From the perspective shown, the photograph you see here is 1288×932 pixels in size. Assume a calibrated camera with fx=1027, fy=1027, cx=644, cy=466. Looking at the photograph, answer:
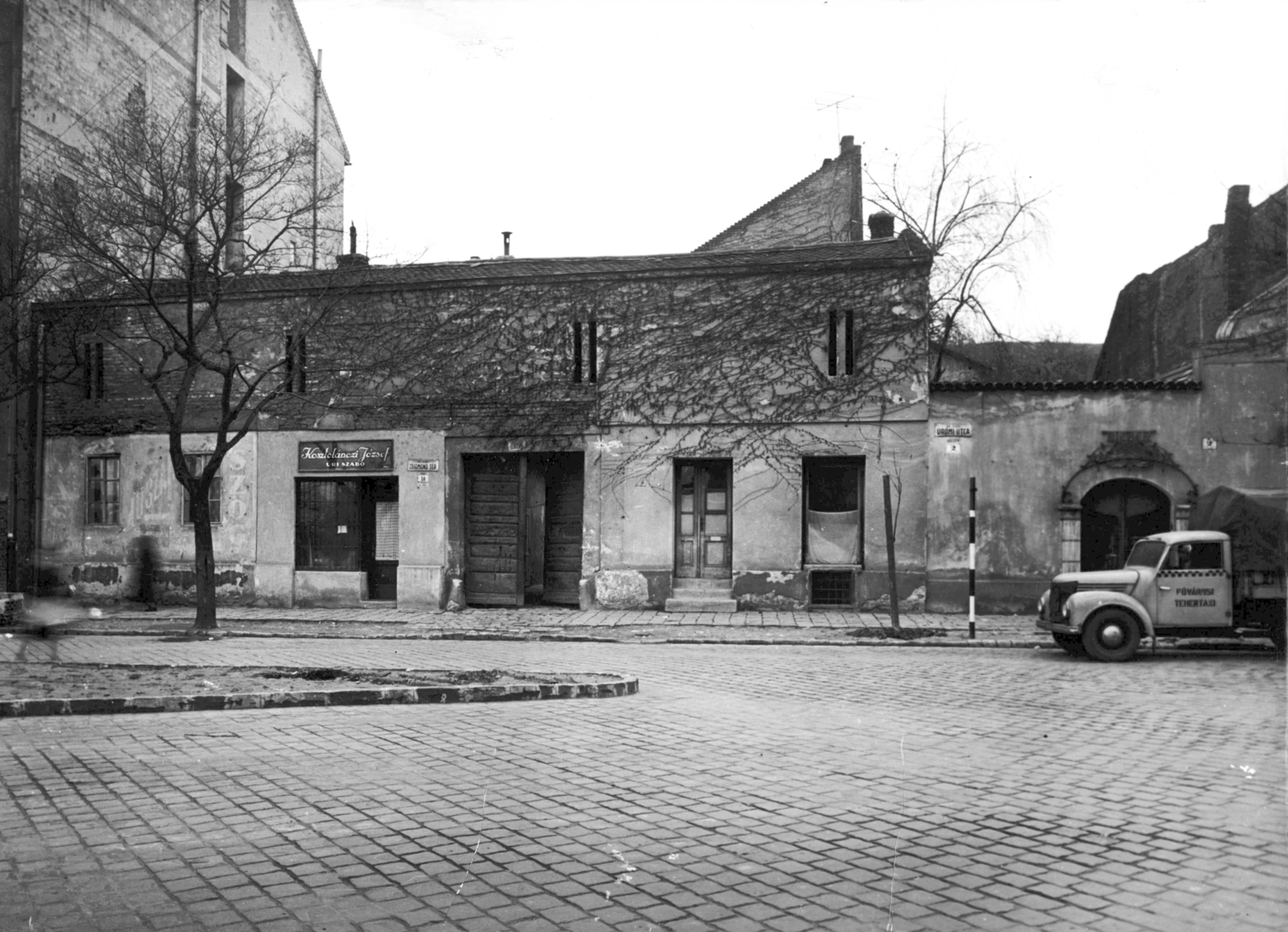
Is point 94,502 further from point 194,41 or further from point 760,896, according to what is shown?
point 760,896

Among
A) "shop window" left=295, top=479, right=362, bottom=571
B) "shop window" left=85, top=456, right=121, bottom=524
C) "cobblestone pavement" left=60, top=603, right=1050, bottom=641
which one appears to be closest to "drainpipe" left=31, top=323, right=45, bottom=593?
"shop window" left=85, top=456, right=121, bottom=524

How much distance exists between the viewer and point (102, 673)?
36.4ft

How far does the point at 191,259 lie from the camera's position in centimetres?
1686

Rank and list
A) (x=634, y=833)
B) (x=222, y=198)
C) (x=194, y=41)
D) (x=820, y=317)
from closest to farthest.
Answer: (x=634, y=833) → (x=222, y=198) → (x=820, y=317) → (x=194, y=41)

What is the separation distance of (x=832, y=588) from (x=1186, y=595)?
23.7ft

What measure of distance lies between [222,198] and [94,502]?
29.9ft

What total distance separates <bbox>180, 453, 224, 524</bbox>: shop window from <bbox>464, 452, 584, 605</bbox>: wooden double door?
5.49 metres

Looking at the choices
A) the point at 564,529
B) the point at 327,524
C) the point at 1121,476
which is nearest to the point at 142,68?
the point at 327,524

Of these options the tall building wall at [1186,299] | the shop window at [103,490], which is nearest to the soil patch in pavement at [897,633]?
the tall building wall at [1186,299]

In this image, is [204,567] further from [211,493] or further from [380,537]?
[211,493]

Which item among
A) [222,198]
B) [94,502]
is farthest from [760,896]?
[94,502]

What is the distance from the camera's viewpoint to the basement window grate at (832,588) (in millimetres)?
19734

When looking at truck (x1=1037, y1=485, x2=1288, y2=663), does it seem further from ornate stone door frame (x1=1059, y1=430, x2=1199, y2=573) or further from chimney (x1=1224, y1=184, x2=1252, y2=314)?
chimney (x1=1224, y1=184, x2=1252, y2=314)

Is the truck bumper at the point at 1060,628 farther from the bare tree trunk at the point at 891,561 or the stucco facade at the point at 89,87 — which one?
the stucco facade at the point at 89,87
